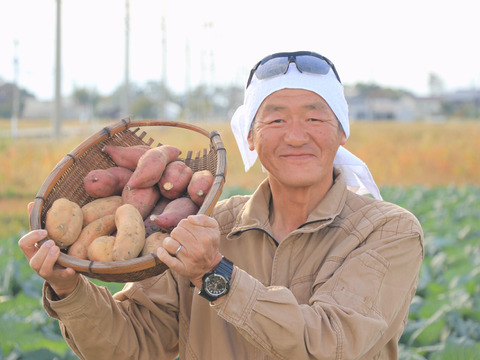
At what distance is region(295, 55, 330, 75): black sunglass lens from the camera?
210 centimetres

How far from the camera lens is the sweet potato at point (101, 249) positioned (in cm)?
175

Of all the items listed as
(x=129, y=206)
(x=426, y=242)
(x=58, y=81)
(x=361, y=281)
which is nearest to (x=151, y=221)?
(x=129, y=206)

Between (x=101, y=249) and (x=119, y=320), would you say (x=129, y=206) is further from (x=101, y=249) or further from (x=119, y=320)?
(x=119, y=320)

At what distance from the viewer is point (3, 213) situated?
9.73m

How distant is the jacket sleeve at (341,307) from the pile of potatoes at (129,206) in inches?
12.8

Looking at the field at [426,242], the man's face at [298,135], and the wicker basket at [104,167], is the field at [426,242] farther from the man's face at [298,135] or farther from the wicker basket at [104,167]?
the man's face at [298,135]

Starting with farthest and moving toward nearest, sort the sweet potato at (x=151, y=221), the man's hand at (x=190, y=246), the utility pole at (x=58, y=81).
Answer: the utility pole at (x=58, y=81) < the sweet potato at (x=151, y=221) < the man's hand at (x=190, y=246)

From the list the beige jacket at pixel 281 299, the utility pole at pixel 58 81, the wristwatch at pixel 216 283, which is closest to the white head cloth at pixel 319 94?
the beige jacket at pixel 281 299

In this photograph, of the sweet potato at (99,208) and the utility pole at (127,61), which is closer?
the sweet potato at (99,208)

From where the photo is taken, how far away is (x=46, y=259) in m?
1.72

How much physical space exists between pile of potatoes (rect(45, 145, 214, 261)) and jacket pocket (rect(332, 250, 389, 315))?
20.1 inches

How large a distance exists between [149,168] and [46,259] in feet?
1.50

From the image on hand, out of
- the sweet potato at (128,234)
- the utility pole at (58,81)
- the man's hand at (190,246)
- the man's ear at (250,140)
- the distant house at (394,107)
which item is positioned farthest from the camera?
the distant house at (394,107)

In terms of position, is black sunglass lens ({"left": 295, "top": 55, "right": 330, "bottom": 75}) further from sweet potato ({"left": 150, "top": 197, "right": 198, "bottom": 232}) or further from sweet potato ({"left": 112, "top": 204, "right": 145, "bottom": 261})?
sweet potato ({"left": 112, "top": 204, "right": 145, "bottom": 261})
